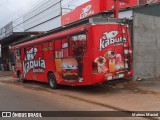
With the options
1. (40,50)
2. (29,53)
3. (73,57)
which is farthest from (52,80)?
(29,53)

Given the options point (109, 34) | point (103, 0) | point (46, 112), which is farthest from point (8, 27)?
point (46, 112)

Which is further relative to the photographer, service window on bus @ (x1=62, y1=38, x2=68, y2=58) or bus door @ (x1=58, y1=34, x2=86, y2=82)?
service window on bus @ (x1=62, y1=38, x2=68, y2=58)

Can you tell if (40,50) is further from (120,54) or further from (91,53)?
(120,54)

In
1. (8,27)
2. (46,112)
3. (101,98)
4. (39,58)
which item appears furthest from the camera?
(8,27)

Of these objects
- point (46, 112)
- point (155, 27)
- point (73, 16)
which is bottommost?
point (46, 112)

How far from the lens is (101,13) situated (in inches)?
794

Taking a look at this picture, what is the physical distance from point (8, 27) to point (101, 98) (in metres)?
35.2

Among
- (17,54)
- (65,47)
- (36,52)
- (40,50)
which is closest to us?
(65,47)

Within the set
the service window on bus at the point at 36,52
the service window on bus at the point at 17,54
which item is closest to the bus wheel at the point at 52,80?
the service window on bus at the point at 36,52

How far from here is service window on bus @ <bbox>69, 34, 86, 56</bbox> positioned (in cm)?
1401

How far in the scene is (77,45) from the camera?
1441cm

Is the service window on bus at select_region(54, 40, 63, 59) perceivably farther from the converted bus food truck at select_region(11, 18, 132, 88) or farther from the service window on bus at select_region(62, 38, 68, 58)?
the service window on bus at select_region(62, 38, 68, 58)

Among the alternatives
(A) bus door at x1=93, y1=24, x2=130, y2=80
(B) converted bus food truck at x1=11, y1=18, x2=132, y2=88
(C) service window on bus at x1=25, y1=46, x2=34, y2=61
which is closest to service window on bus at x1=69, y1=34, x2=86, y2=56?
(B) converted bus food truck at x1=11, y1=18, x2=132, y2=88

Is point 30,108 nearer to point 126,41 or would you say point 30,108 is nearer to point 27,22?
point 126,41
